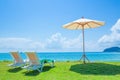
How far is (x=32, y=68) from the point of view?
1055 cm

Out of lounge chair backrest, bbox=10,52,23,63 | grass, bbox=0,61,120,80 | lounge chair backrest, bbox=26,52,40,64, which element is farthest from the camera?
lounge chair backrest, bbox=10,52,23,63

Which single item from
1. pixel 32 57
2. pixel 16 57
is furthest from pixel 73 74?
pixel 16 57

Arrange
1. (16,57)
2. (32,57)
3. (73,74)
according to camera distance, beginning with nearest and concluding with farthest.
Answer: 1. (73,74)
2. (32,57)
3. (16,57)

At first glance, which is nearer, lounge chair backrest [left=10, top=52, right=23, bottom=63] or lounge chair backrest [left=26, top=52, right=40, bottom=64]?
lounge chair backrest [left=26, top=52, right=40, bottom=64]

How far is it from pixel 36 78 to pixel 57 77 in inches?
33.4

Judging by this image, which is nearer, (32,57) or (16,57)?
(32,57)

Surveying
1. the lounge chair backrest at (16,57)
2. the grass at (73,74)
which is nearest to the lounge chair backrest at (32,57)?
the grass at (73,74)

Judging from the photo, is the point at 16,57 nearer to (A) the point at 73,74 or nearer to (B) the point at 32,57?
(B) the point at 32,57

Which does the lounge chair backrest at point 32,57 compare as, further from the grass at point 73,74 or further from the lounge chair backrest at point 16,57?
the lounge chair backrest at point 16,57

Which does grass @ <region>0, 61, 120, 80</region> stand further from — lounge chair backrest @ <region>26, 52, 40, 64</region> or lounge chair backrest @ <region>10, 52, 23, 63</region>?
lounge chair backrest @ <region>10, 52, 23, 63</region>

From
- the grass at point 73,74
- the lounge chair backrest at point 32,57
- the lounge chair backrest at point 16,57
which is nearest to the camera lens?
the grass at point 73,74

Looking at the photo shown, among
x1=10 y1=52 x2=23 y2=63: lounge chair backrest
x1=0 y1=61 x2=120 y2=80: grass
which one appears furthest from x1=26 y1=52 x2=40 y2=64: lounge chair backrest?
x1=10 y1=52 x2=23 y2=63: lounge chair backrest

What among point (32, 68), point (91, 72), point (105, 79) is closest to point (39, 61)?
point (32, 68)

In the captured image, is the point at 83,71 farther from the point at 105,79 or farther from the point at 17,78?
the point at 17,78
